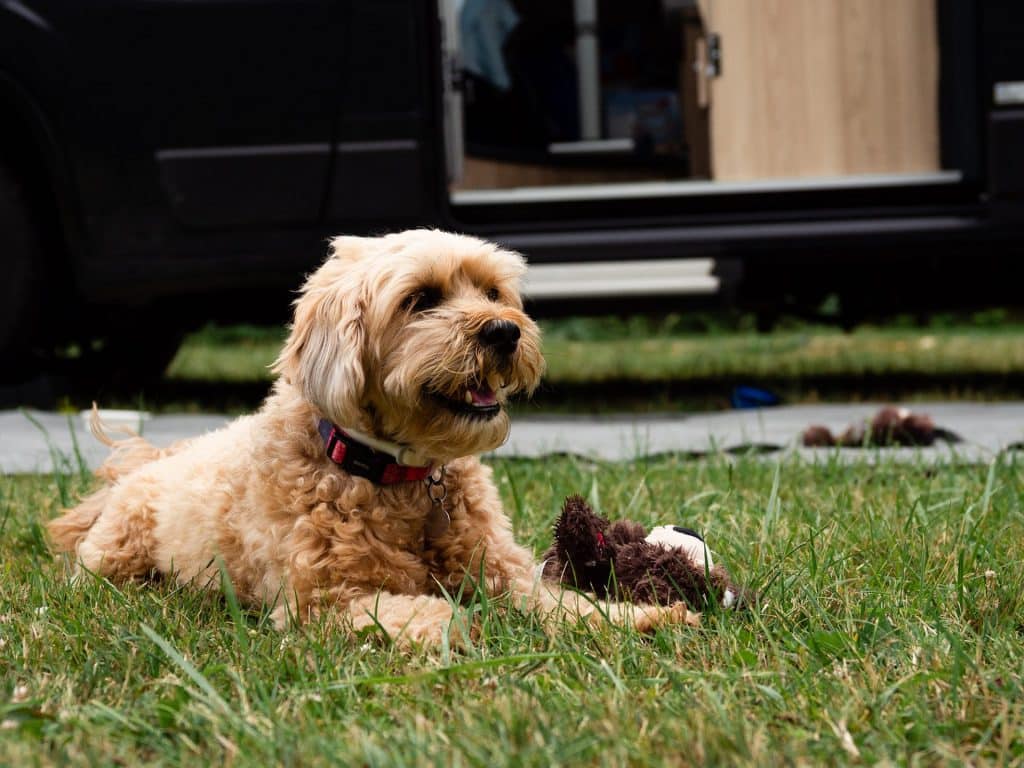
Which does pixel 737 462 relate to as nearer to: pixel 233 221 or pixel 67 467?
pixel 67 467

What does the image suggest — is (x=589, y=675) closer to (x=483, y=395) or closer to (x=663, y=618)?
(x=663, y=618)

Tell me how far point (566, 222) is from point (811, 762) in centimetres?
377

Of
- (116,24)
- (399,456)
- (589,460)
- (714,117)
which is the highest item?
(116,24)

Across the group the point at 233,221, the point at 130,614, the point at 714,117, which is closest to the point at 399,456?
the point at 130,614

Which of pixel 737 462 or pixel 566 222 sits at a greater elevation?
pixel 566 222

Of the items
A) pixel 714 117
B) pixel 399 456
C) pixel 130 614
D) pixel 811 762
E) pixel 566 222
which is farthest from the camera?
pixel 714 117

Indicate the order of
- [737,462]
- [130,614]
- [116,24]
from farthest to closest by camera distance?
1. [116,24]
2. [737,462]
3. [130,614]

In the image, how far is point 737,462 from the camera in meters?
3.47

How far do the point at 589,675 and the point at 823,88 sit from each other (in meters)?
4.14

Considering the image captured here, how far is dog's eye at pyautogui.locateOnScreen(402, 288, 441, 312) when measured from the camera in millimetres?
2400

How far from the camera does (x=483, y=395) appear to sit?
7.94ft

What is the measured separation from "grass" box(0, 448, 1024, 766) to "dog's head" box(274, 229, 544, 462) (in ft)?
1.27

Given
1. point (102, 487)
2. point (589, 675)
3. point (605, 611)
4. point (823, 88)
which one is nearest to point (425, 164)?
point (823, 88)

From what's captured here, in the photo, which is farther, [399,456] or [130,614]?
[399,456]
